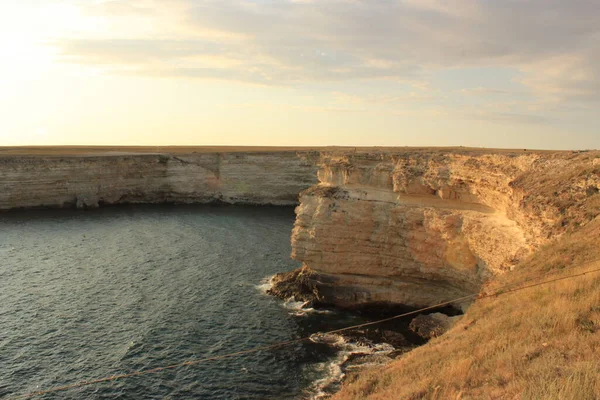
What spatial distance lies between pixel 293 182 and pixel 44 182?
3422 centimetres

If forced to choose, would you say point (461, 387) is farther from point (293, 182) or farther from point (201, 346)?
point (293, 182)

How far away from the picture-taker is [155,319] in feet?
76.3

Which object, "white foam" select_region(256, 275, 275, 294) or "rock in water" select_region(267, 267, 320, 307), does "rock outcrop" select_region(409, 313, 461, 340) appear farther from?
"white foam" select_region(256, 275, 275, 294)

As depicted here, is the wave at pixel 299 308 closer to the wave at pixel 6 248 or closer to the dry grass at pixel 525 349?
the dry grass at pixel 525 349

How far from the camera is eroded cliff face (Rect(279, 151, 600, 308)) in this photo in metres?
17.0

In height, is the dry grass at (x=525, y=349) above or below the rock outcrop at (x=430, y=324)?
above

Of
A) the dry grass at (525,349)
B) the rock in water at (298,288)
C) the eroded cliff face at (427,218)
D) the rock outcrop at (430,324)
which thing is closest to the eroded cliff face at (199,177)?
the eroded cliff face at (427,218)

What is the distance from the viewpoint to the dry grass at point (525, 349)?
24.1ft

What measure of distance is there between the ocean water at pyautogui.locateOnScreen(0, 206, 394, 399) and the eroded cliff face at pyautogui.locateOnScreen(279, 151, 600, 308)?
9.63ft

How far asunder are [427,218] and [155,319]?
1546cm

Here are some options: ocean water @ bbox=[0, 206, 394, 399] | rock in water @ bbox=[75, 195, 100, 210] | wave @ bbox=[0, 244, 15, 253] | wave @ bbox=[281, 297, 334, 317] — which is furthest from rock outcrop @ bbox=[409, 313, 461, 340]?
rock in water @ bbox=[75, 195, 100, 210]

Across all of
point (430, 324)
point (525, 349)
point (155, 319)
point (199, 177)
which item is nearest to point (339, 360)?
point (430, 324)

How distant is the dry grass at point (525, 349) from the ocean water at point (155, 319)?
731cm

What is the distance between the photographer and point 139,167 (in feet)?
214
